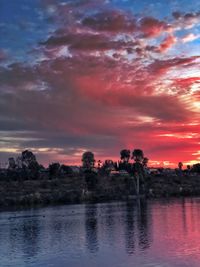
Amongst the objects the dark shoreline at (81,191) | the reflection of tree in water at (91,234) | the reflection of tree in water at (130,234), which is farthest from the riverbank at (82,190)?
the reflection of tree in water at (130,234)

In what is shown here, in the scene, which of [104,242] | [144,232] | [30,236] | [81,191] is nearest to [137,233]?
[144,232]

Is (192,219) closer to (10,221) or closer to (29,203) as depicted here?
(10,221)

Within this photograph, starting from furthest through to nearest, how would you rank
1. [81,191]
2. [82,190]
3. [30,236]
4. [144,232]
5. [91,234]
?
[82,190] < [81,191] < [30,236] < [91,234] < [144,232]

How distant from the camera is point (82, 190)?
157125 millimetres

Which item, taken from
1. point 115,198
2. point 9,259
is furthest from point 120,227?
point 115,198

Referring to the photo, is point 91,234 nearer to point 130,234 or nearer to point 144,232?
point 130,234

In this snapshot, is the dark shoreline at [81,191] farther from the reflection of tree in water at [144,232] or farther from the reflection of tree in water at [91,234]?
the reflection of tree in water at [144,232]

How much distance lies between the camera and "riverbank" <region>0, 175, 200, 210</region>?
141 metres

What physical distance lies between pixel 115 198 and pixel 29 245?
100631 millimetres

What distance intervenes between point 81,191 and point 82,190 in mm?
2140

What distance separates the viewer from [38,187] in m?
165

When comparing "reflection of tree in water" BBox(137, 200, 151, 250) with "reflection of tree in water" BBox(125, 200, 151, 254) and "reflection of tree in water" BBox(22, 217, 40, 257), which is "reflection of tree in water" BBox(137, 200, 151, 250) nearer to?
"reflection of tree in water" BBox(125, 200, 151, 254)

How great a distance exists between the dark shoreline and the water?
58095 millimetres

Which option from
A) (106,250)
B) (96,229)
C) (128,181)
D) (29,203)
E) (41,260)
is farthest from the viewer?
(128,181)
